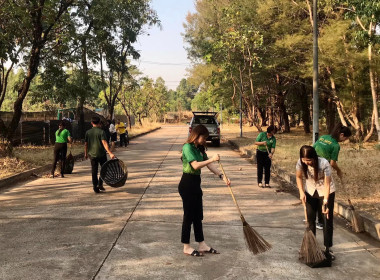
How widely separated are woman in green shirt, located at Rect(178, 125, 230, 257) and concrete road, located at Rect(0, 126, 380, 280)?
7.6 inches

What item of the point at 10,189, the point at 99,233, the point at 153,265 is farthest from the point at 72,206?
the point at 153,265

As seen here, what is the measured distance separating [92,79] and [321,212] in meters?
19.1

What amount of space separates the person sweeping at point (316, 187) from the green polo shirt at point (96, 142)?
201 inches

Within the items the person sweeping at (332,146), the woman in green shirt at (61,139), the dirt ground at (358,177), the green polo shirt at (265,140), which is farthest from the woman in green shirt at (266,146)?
the woman in green shirt at (61,139)

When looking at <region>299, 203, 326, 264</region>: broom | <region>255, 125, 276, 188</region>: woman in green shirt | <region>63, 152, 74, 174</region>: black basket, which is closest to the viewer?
<region>299, 203, 326, 264</region>: broom

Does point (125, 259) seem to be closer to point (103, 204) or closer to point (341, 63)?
point (103, 204)

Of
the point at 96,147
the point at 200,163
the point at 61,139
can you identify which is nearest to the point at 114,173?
the point at 96,147

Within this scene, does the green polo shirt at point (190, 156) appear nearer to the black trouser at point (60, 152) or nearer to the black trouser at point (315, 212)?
the black trouser at point (315, 212)

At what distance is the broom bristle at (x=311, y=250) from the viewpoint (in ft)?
14.2

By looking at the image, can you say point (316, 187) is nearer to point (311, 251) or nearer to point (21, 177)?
point (311, 251)

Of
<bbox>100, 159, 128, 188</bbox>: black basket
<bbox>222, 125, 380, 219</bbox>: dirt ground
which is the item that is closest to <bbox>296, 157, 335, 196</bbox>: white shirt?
<bbox>222, 125, 380, 219</bbox>: dirt ground

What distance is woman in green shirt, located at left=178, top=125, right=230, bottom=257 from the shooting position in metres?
4.48

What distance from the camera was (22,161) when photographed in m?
12.0

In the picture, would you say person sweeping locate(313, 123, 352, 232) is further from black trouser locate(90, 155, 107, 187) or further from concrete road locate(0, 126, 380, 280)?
black trouser locate(90, 155, 107, 187)
